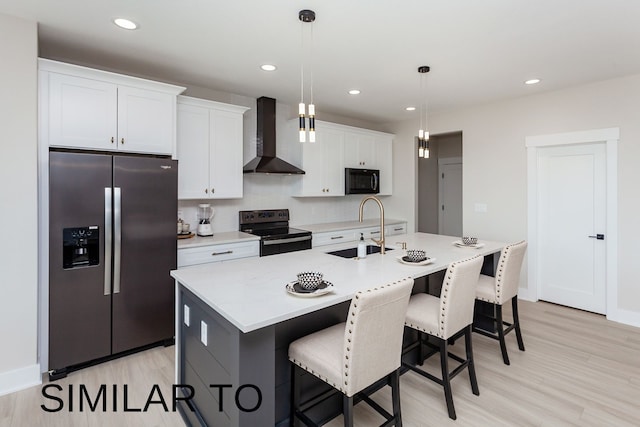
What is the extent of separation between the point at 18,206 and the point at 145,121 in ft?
3.79

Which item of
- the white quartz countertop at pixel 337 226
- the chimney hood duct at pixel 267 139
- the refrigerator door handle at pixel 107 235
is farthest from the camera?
the white quartz countertop at pixel 337 226

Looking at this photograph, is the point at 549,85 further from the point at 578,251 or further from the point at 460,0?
the point at 460,0

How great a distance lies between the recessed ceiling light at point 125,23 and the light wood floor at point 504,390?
8.59 ft

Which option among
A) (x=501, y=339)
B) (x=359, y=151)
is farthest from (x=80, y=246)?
(x=359, y=151)

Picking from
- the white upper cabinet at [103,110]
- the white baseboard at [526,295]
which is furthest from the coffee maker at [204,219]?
the white baseboard at [526,295]

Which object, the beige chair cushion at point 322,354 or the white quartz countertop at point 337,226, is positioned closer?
the beige chair cushion at point 322,354

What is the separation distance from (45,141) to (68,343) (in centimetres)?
156

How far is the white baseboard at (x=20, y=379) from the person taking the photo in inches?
91.0

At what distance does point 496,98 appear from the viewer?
14.2 feet

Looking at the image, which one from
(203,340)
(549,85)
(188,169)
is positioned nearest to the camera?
(203,340)

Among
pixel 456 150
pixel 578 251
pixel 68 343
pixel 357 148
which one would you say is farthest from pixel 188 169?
pixel 456 150

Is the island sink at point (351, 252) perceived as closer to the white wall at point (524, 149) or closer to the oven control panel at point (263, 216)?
the oven control panel at point (263, 216)

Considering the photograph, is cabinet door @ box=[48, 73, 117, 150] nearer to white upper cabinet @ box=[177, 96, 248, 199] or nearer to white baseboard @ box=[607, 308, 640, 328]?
white upper cabinet @ box=[177, 96, 248, 199]

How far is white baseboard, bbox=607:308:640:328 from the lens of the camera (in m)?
3.50
